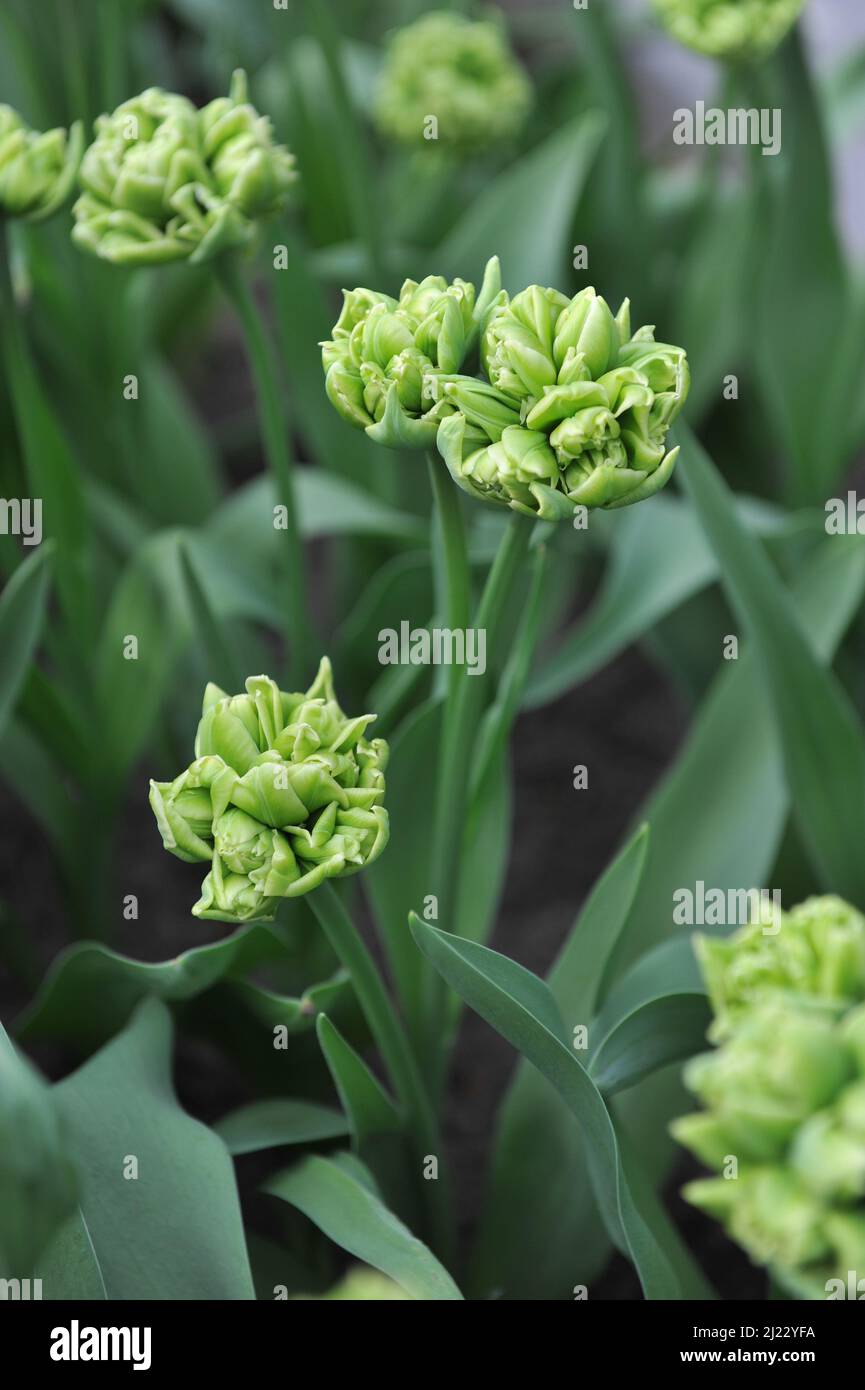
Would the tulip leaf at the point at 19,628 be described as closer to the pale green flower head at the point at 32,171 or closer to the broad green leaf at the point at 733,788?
Result: the pale green flower head at the point at 32,171

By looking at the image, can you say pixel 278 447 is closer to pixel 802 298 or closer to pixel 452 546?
pixel 452 546

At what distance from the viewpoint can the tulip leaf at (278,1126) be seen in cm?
64

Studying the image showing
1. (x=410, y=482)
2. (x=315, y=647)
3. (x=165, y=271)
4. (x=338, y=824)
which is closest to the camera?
(x=338, y=824)

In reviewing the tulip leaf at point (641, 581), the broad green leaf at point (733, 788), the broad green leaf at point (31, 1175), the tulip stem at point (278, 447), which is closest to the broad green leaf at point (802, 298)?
the tulip leaf at point (641, 581)

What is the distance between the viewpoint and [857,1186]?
0.32 m

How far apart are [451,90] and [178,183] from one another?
58 cm

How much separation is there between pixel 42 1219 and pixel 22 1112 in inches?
1.0

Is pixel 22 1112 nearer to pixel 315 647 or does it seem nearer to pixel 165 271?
pixel 315 647

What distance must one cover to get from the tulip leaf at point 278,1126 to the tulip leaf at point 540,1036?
0.13 meters

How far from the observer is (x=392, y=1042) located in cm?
59

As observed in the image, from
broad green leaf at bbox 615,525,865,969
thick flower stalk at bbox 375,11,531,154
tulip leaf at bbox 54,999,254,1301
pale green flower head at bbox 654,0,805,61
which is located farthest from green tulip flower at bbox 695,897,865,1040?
thick flower stalk at bbox 375,11,531,154

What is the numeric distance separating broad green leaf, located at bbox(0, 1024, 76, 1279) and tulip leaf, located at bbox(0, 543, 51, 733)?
361mm

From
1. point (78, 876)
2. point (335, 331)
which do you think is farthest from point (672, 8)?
point (78, 876)
